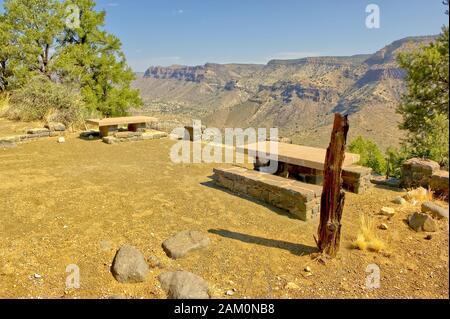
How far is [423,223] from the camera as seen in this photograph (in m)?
4.34

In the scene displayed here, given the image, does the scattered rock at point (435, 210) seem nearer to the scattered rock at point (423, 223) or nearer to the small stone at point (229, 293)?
the scattered rock at point (423, 223)

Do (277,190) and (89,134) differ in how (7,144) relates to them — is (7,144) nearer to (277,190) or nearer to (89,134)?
(89,134)

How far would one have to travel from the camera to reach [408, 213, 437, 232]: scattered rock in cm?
429

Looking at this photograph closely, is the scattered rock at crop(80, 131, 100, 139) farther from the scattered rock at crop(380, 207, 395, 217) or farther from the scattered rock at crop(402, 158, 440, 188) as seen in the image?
the scattered rock at crop(402, 158, 440, 188)

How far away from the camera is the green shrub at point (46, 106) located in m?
12.0

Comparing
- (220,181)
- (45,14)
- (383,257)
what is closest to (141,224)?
(220,181)

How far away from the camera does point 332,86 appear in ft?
333

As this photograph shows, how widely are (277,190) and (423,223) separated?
2.14 m

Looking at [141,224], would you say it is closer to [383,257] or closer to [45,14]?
[383,257]

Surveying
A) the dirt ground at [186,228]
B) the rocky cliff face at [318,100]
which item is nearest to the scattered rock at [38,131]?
the dirt ground at [186,228]

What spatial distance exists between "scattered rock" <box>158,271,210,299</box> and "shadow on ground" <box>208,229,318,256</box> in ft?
3.45

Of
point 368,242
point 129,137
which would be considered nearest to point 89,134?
point 129,137

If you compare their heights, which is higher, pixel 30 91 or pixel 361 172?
pixel 30 91
